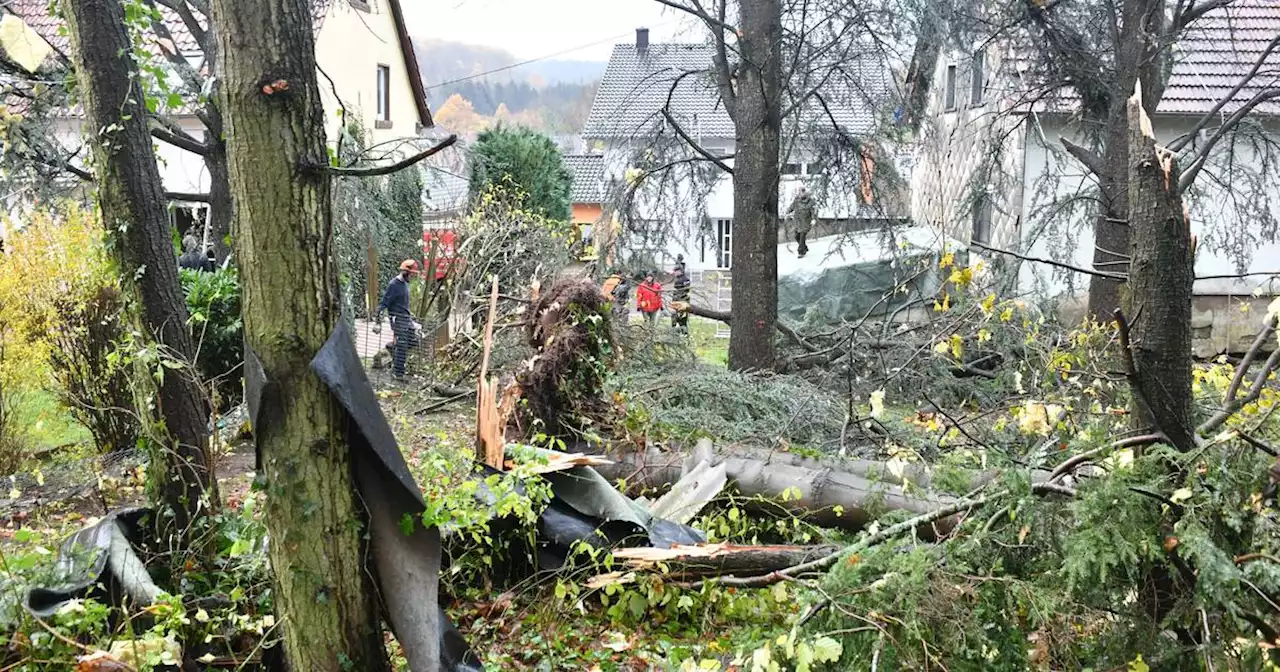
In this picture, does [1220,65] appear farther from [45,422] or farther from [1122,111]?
[45,422]

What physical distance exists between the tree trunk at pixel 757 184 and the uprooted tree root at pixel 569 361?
11.5ft

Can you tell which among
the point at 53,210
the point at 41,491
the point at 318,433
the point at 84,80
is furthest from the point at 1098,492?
the point at 53,210

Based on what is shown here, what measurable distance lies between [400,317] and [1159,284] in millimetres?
9944

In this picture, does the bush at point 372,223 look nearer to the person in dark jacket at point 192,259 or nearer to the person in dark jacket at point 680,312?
the person in dark jacket at point 192,259

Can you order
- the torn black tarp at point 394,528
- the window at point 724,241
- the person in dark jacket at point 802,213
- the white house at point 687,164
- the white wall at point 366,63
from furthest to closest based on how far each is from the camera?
the window at point 724,241 < the white wall at point 366,63 < the person in dark jacket at point 802,213 < the white house at point 687,164 < the torn black tarp at point 394,528

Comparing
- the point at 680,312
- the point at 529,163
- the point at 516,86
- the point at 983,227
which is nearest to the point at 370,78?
the point at 529,163

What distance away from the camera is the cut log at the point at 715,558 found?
4.39 meters

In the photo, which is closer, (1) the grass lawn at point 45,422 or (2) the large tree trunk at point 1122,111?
(1) the grass lawn at point 45,422

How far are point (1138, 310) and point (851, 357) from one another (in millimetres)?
5572

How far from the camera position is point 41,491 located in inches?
268

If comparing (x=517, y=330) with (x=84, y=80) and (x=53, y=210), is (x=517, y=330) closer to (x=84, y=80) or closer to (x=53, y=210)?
(x=53, y=210)

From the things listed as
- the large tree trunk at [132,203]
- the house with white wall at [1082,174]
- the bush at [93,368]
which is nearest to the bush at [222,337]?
the bush at [93,368]

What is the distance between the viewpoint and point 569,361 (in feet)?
22.0

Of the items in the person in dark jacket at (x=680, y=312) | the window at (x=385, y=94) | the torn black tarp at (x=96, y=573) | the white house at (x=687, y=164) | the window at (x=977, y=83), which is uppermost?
the window at (x=385, y=94)
